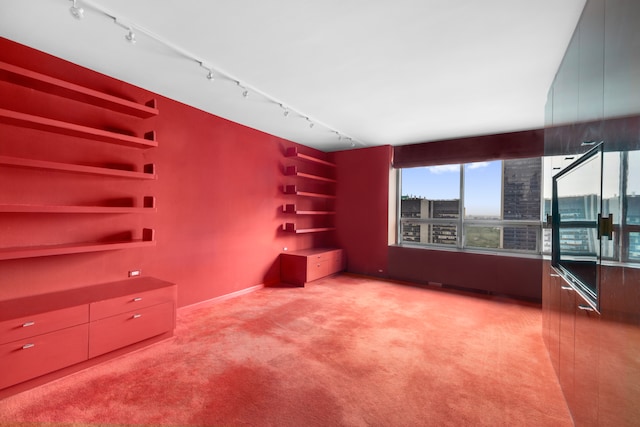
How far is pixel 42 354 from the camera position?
6.64 feet

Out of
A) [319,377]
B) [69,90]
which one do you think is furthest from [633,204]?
[69,90]

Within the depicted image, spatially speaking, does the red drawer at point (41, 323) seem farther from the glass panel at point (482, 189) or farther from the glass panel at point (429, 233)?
the glass panel at point (482, 189)

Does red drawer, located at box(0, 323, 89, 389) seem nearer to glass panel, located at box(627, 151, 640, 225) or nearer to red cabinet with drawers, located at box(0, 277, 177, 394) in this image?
red cabinet with drawers, located at box(0, 277, 177, 394)

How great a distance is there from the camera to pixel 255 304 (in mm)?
3930

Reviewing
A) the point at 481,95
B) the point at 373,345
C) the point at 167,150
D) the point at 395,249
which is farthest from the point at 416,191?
the point at 167,150

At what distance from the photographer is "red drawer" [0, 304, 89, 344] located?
1.89 m

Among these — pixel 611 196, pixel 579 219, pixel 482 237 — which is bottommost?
pixel 482 237

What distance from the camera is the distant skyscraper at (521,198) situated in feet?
14.9

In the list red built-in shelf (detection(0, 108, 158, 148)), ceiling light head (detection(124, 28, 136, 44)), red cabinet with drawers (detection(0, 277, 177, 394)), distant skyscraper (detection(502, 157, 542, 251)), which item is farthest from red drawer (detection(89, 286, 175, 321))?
distant skyscraper (detection(502, 157, 542, 251))

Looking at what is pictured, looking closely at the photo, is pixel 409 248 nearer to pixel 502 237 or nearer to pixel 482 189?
pixel 502 237

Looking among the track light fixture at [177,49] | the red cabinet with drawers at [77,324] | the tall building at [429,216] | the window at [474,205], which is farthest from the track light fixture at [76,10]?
the tall building at [429,216]

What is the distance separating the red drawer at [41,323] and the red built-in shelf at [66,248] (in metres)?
0.49

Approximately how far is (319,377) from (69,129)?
2998 mm

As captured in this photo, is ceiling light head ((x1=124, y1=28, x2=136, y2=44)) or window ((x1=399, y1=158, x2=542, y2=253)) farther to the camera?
window ((x1=399, y1=158, x2=542, y2=253))
